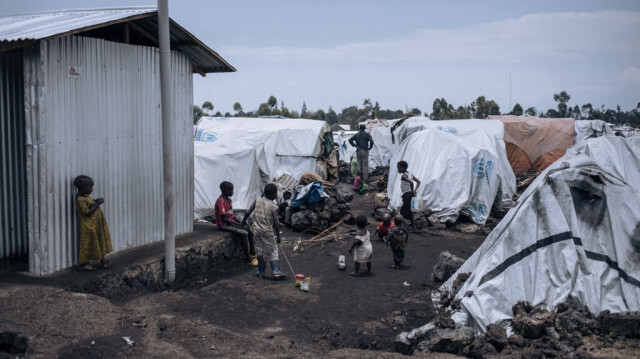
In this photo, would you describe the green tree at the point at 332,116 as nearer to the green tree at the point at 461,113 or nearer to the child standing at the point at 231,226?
the green tree at the point at 461,113

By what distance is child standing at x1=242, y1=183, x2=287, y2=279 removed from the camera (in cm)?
812

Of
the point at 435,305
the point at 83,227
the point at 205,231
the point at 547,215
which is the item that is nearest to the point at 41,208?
the point at 83,227

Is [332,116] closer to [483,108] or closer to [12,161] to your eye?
[483,108]

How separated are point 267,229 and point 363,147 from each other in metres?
11.7

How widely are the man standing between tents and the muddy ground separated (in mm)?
10497

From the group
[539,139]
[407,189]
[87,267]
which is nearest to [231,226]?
[87,267]

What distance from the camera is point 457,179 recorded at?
1329cm

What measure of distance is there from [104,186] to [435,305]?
4.70 metres

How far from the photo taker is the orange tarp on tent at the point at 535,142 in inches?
856

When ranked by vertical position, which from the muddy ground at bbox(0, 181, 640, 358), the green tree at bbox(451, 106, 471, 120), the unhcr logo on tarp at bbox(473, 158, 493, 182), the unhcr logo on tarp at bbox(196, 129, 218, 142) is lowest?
the muddy ground at bbox(0, 181, 640, 358)

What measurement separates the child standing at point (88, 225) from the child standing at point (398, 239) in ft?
14.6

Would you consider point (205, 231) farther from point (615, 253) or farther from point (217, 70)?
point (615, 253)

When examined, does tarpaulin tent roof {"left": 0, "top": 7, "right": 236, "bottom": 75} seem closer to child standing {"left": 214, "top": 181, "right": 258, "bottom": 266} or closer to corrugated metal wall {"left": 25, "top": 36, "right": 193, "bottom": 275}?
corrugated metal wall {"left": 25, "top": 36, "right": 193, "bottom": 275}


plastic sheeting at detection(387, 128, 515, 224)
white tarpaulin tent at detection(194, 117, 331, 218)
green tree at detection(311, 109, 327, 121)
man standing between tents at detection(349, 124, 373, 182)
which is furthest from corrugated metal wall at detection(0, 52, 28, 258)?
green tree at detection(311, 109, 327, 121)
